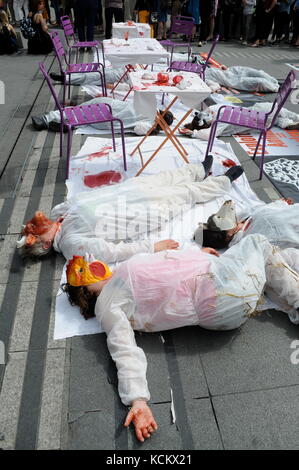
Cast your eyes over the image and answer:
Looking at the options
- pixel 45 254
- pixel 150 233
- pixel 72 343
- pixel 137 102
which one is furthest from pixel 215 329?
pixel 137 102

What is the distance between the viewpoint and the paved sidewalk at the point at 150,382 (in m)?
1.83

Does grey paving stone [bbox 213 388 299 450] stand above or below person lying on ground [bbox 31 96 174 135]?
below

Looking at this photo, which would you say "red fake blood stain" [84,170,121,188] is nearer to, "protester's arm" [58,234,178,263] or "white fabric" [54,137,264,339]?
"white fabric" [54,137,264,339]

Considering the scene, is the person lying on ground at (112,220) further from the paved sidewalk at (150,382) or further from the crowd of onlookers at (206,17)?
the crowd of onlookers at (206,17)

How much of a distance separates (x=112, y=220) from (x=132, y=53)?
10.5 feet

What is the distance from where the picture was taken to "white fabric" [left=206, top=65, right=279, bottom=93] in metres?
6.60

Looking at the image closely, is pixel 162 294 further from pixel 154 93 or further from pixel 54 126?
pixel 54 126

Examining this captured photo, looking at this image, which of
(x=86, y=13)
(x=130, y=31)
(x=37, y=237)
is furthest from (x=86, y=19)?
(x=37, y=237)

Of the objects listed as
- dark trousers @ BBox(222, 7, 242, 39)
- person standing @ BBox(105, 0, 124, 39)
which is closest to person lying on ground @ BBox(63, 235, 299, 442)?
person standing @ BBox(105, 0, 124, 39)

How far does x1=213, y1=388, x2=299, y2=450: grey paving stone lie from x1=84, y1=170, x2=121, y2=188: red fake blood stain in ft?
8.68

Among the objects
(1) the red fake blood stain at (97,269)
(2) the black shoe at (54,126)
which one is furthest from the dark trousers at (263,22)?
(1) the red fake blood stain at (97,269)

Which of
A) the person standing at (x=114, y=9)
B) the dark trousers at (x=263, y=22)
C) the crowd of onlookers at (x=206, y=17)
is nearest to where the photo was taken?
the person standing at (x=114, y=9)

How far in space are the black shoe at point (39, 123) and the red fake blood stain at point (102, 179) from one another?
1606 mm

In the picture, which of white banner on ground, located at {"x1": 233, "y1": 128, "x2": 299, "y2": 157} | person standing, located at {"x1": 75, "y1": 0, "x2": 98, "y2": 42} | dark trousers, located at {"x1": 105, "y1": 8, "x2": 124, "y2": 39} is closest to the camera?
white banner on ground, located at {"x1": 233, "y1": 128, "x2": 299, "y2": 157}
